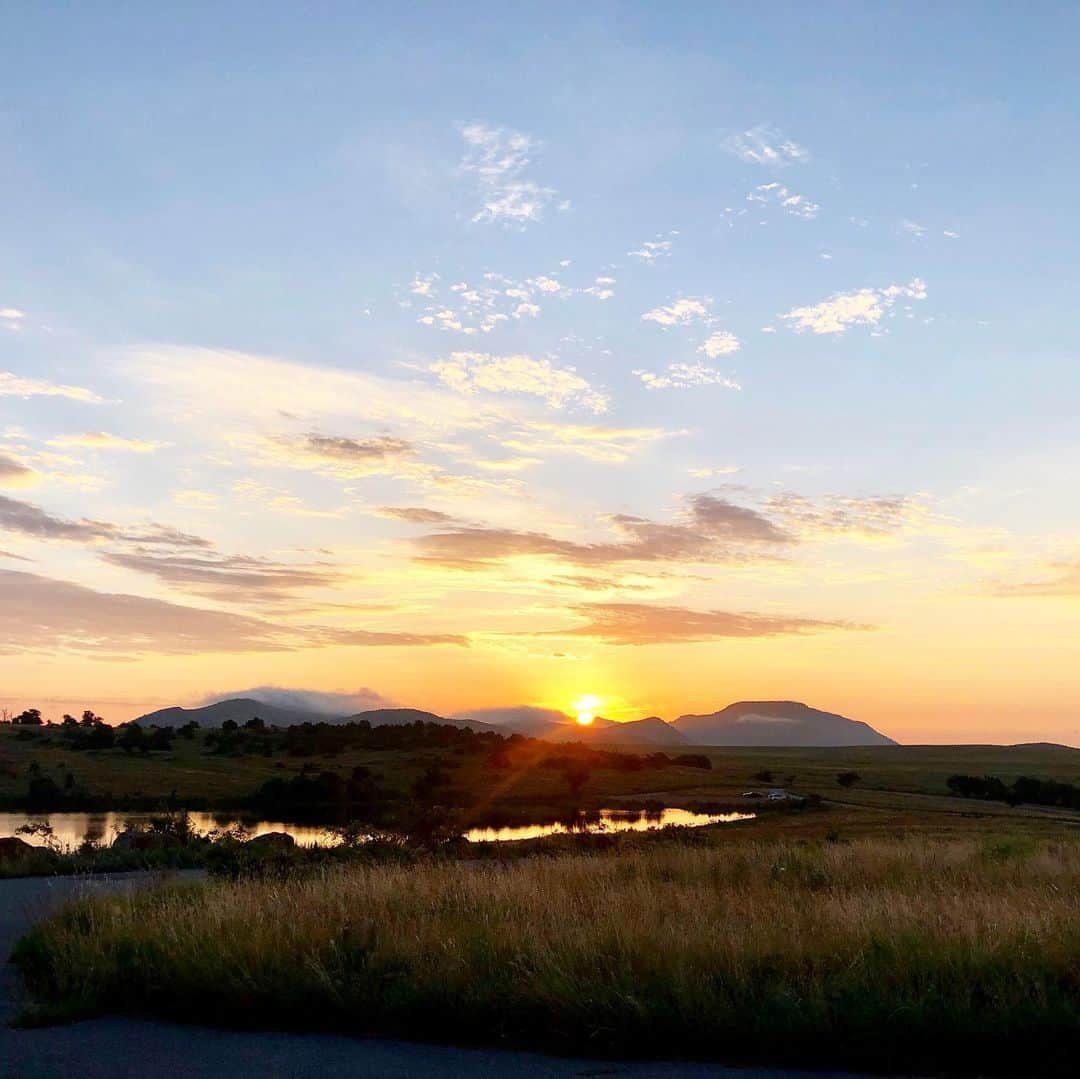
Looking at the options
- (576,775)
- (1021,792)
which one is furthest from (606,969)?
(1021,792)

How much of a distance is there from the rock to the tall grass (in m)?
11.3

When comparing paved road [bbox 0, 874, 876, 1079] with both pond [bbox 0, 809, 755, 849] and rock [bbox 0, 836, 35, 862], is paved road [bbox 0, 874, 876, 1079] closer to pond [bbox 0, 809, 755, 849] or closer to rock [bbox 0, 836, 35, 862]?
rock [bbox 0, 836, 35, 862]

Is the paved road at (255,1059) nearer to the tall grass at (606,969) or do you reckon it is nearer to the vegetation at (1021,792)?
the tall grass at (606,969)

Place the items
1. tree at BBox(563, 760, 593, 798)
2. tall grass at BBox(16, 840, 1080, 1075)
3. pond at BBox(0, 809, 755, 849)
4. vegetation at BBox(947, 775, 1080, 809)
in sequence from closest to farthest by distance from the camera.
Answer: tall grass at BBox(16, 840, 1080, 1075) < pond at BBox(0, 809, 755, 849) < tree at BBox(563, 760, 593, 798) < vegetation at BBox(947, 775, 1080, 809)

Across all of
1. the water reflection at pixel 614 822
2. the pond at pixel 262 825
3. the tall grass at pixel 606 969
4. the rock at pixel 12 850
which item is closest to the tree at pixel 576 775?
the water reflection at pixel 614 822

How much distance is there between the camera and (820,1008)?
27.1 feet

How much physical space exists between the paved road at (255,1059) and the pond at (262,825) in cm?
2512

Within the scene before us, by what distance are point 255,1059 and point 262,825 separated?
35.8 m

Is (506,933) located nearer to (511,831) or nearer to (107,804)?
(511,831)

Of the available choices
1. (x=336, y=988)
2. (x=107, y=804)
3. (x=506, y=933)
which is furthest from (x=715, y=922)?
(x=107, y=804)

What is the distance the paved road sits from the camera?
7.76 m

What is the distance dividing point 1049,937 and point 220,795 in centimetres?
5142

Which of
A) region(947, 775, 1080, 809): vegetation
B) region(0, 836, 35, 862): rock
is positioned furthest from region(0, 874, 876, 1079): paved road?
region(947, 775, 1080, 809): vegetation

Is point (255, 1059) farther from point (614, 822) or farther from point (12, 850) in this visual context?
point (614, 822)
